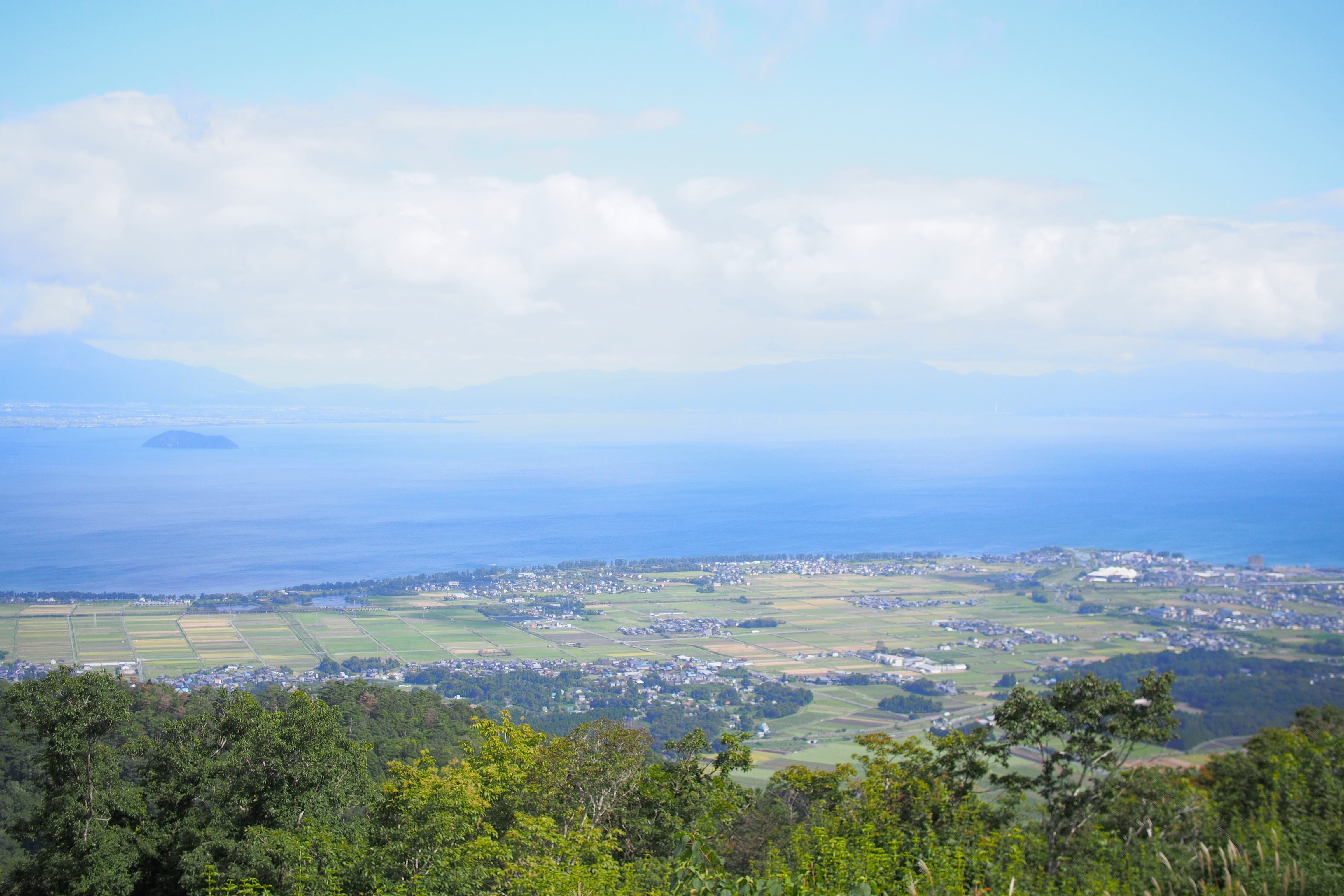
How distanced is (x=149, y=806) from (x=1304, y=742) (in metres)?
13.5

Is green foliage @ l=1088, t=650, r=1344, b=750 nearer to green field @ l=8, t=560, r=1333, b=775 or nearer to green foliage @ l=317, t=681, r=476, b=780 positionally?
green field @ l=8, t=560, r=1333, b=775

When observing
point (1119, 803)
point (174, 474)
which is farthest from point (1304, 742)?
point (174, 474)

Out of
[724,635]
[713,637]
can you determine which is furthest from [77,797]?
[724,635]

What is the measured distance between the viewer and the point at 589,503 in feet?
264

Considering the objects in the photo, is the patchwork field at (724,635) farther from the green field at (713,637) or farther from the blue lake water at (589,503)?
the blue lake water at (589,503)

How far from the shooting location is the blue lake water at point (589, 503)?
171 feet

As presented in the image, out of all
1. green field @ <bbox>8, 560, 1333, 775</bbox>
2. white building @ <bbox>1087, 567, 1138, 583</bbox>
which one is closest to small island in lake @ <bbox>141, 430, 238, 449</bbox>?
green field @ <bbox>8, 560, 1333, 775</bbox>

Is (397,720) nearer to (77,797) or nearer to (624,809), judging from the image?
(77,797)

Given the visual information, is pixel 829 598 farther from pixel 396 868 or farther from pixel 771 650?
pixel 396 868

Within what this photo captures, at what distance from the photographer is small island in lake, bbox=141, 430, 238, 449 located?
115 m

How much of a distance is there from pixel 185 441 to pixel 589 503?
6965 cm

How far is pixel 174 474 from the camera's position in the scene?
89750 mm

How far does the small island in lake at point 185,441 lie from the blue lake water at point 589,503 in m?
2.83

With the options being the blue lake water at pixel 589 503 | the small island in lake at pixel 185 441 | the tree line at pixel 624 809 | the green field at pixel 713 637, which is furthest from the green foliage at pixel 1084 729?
the small island in lake at pixel 185 441
